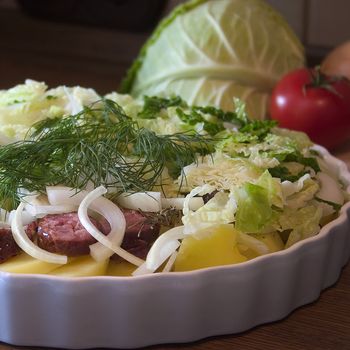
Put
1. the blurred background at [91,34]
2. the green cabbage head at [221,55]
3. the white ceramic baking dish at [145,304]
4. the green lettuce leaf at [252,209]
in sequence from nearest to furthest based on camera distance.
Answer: the white ceramic baking dish at [145,304] → the green lettuce leaf at [252,209] → the green cabbage head at [221,55] → the blurred background at [91,34]

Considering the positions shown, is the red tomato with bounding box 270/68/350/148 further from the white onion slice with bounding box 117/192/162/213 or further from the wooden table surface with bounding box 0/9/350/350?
the white onion slice with bounding box 117/192/162/213

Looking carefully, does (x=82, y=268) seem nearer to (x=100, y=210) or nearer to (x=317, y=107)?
(x=100, y=210)

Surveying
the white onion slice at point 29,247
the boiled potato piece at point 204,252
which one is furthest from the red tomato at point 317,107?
the white onion slice at point 29,247

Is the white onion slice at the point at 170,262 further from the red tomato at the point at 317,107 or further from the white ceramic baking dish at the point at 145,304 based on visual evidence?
the red tomato at the point at 317,107

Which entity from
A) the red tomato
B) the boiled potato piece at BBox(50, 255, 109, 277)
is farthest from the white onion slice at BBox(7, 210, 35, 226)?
the red tomato

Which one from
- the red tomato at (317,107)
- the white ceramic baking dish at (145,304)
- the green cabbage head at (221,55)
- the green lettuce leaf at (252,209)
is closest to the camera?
the white ceramic baking dish at (145,304)

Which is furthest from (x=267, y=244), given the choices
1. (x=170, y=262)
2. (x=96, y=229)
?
(x=96, y=229)
